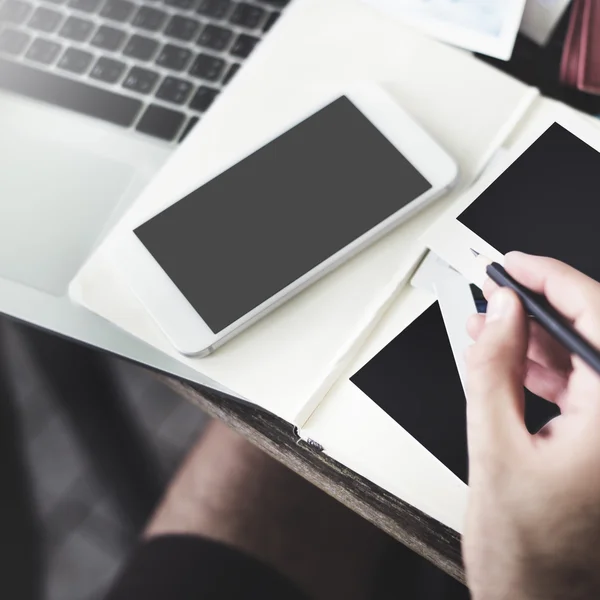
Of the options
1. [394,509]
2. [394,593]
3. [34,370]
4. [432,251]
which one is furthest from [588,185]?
[34,370]

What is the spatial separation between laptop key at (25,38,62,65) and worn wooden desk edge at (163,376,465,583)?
0.35 meters

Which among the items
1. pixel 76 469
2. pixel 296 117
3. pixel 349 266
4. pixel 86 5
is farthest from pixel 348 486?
pixel 76 469

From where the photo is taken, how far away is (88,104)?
609mm

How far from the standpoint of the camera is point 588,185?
487mm

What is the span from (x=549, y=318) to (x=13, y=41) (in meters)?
0.55

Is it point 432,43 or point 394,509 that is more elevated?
point 432,43

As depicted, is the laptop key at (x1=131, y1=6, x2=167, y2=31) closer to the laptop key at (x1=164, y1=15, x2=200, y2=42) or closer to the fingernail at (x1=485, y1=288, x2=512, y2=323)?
the laptop key at (x1=164, y1=15, x2=200, y2=42)

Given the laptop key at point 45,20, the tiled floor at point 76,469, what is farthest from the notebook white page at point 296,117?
the tiled floor at point 76,469

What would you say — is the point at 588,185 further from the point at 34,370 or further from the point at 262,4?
the point at 34,370

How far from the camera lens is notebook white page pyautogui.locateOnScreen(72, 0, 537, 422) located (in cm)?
48

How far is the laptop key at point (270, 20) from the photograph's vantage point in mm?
619

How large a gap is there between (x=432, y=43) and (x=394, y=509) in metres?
0.37

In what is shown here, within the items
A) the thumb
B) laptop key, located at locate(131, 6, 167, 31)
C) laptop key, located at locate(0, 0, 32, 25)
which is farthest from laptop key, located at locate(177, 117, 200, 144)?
the thumb

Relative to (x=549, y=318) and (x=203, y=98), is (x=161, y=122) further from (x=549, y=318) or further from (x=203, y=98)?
(x=549, y=318)
